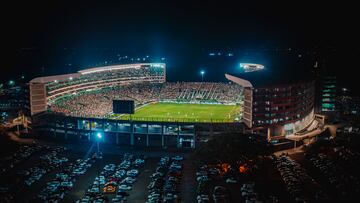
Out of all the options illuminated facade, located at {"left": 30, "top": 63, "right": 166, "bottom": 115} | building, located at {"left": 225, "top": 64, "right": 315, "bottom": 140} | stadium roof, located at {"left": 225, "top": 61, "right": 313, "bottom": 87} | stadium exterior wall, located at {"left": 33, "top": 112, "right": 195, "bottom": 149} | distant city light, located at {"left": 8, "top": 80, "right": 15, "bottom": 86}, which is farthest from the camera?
distant city light, located at {"left": 8, "top": 80, "right": 15, "bottom": 86}

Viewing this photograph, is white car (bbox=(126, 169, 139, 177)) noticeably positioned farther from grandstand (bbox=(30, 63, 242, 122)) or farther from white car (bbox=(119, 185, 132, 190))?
grandstand (bbox=(30, 63, 242, 122))

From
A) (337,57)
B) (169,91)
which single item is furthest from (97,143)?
(337,57)

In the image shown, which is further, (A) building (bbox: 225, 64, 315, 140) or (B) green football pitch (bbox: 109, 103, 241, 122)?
(B) green football pitch (bbox: 109, 103, 241, 122)

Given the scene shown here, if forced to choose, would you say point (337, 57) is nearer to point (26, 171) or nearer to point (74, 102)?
point (74, 102)

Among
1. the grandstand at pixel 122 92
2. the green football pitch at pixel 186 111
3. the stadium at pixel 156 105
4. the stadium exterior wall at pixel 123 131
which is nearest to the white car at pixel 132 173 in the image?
the stadium exterior wall at pixel 123 131

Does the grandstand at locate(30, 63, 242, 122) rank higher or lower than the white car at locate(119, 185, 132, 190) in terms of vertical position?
higher

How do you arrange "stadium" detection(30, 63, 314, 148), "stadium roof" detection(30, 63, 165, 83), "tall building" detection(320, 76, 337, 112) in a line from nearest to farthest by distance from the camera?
1. "stadium" detection(30, 63, 314, 148)
2. "stadium roof" detection(30, 63, 165, 83)
3. "tall building" detection(320, 76, 337, 112)

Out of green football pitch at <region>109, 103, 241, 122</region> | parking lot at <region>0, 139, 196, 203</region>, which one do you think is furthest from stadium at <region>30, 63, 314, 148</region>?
parking lot at <region>0, 139, 196, 203</region>

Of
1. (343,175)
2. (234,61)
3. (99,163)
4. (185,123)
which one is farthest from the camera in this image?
(234,61)
